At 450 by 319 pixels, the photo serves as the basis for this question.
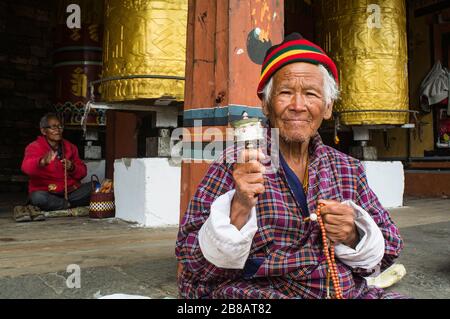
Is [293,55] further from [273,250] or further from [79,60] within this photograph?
[79,60]

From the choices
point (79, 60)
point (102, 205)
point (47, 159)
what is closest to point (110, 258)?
point (102, 205)

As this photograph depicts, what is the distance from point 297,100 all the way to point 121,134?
12.6ft

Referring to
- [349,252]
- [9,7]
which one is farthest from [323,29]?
[9,7]

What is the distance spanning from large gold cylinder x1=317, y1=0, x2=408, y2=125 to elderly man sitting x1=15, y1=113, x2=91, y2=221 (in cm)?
286

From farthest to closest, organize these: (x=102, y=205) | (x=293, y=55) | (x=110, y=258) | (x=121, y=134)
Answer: (x=121, y=134) → (x=102, y=205) → (x=110, y=258) → (x=293, y=55)

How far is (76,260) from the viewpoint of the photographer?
2336 mm

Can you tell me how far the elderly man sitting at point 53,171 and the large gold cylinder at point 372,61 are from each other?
9.37 ft

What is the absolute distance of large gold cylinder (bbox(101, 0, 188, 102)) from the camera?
329 cm

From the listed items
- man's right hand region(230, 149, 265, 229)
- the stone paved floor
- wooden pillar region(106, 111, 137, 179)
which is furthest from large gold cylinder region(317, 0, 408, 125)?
man's right hand region(230, 149, 265, 229)

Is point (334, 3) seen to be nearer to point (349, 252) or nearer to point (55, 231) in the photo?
point (55, 231)

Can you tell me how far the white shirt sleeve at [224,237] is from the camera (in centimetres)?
108

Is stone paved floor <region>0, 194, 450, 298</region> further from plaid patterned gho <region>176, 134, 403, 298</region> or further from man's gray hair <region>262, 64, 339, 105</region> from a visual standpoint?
man's gray hair <region>262, 64, 339, 105</region>

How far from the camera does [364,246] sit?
1208 millimetres
